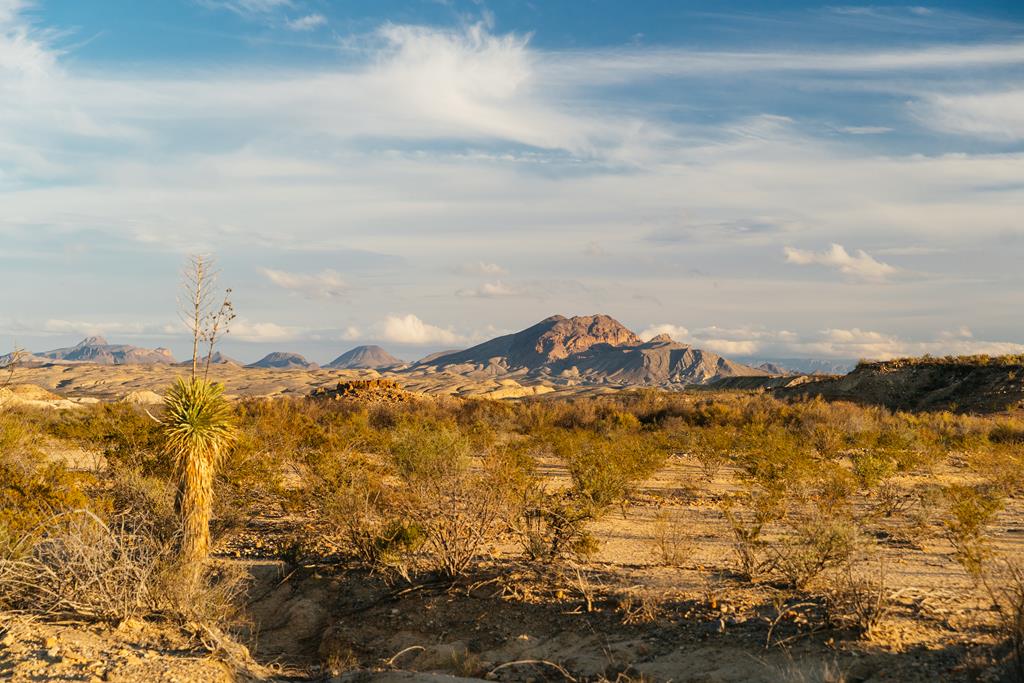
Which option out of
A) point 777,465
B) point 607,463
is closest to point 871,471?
point 777,465

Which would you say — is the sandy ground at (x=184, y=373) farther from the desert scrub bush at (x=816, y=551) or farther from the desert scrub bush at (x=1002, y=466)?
the desert scrub bush at (x=816, y=551)

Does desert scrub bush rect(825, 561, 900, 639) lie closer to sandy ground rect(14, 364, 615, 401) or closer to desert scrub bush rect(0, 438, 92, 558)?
desert scrub bush rect(0, 438, 92, 558)

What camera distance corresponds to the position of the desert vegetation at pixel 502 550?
28.3ft

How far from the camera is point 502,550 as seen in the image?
13367mm

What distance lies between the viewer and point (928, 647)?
7.90 metres

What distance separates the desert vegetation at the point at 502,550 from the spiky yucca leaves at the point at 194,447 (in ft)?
0.10

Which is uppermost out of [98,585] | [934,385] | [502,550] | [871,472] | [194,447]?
[934,385]

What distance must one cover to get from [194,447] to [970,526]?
13.1 m

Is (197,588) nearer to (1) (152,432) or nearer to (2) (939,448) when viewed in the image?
(1) (152,432)

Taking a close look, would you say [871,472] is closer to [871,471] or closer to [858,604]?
[871,471]

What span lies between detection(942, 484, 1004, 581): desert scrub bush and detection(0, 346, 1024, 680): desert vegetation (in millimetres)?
103

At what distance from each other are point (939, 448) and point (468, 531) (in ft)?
76.6

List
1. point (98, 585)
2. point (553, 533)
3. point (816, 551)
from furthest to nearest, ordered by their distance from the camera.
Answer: point (553, 533) → point (816, 551) → point (98, 585)

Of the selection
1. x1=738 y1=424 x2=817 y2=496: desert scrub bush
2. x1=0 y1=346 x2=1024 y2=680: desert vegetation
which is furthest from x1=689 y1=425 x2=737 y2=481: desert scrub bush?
x1=0 y1=346 x2=1024 y2=680: desert vegetation
